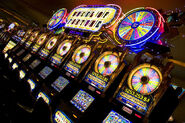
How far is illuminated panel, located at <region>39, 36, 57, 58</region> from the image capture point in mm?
4637

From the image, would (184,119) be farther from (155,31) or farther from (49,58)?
(49,58)

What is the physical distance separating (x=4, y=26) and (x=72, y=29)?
983 centimetres

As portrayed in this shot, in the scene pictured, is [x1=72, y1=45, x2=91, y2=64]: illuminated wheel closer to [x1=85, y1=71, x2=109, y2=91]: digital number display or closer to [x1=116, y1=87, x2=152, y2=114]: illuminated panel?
[x1=85, y1=71, x2=109, y2=91]: digital number display

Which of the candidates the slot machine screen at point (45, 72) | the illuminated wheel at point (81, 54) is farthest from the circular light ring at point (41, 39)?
the illuminated wheel at point (81, 54)

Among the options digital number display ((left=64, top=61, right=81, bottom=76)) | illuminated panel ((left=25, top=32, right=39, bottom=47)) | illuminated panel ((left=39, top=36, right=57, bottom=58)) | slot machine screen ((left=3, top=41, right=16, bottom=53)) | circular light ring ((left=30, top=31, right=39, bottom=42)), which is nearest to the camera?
digital number display ((left=64, top=61, right=81, bottom=76))

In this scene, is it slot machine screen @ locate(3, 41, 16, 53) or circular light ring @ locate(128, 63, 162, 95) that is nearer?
circular light ring @ locate(128, 63, 162, 95)

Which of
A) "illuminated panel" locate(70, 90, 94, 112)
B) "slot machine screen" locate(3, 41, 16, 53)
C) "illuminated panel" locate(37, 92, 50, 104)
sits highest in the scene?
"illuminated panel" locate(70, 90, 94, 112)

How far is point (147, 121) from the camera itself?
2004 millimetres

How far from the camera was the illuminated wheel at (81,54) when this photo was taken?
3.59 meters

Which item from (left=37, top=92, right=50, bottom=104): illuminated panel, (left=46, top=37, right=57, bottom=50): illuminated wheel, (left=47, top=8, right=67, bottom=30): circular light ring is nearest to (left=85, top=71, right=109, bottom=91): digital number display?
(left=37, top=92, right=50, bottom=104): illuminated panel

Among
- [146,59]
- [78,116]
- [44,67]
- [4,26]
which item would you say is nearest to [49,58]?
[44,67]

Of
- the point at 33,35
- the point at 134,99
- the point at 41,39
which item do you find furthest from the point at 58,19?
the point at 134,99

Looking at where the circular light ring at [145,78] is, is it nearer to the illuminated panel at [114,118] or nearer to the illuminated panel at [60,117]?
the illuminated panel at [114,118]

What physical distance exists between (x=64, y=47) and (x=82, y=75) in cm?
154
